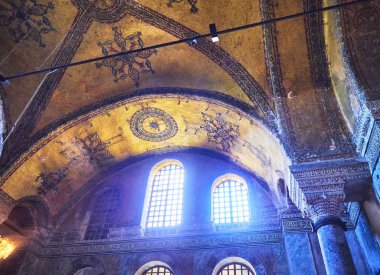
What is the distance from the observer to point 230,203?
8656mm

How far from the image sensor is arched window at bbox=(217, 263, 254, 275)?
7.28m

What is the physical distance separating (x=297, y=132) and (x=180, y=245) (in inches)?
163

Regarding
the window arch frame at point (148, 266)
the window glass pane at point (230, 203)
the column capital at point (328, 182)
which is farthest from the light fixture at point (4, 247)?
the column capital at point (328, 182)

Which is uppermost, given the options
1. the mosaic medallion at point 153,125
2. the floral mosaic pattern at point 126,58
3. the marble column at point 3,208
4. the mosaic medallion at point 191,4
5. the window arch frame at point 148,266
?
the mosaic medallion at point 191,4

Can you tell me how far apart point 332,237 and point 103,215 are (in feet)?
22.8

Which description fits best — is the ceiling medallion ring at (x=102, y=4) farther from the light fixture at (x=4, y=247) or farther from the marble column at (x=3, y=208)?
the light fixture at (x=4, y=247)

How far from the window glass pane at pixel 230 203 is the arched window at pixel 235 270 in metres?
1.14

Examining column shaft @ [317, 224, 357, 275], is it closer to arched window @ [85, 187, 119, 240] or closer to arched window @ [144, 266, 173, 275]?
arched window @ [144, 266, 173, 275]

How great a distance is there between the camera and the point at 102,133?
925 centimetres

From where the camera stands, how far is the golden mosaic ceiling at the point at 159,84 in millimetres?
6387

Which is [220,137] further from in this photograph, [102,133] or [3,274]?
[3,274]

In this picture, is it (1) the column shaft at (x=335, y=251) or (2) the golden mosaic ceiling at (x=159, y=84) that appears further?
(2) the golden mosaic ceiling at (x=159, y=84)

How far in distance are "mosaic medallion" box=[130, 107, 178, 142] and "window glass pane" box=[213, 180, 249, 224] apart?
235 cm

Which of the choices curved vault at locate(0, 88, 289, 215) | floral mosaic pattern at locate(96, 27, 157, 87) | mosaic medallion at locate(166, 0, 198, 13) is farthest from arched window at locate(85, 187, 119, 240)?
mosaic medallion at locate(166, 0, 198, 13)
